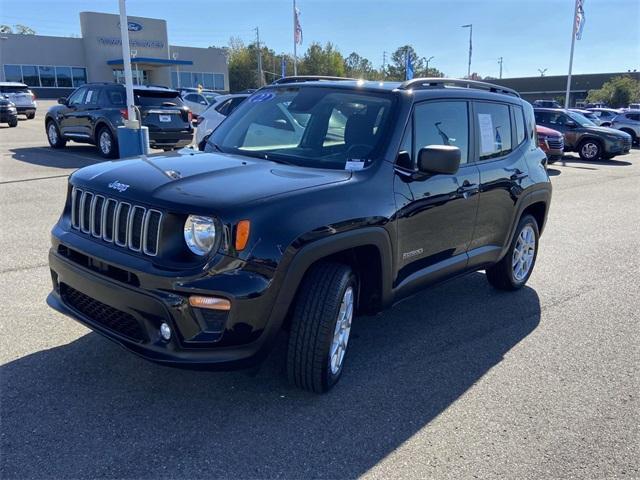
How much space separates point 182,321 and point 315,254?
772mm

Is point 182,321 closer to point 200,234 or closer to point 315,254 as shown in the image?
point 200,234

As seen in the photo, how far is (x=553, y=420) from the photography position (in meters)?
3.23

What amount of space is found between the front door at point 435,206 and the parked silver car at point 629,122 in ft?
86.0

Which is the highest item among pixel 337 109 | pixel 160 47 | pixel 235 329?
pixel 160 47

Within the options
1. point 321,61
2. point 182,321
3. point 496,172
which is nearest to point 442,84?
point 496,172

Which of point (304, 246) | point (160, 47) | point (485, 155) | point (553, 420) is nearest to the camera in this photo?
point (304, 246)

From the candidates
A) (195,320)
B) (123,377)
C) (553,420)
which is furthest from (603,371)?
(123,377)

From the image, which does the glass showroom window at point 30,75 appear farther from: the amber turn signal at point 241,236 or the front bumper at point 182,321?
the amber turn signal at point 241,236

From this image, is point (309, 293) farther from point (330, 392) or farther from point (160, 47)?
point (160, 47)

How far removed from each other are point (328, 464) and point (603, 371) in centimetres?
225

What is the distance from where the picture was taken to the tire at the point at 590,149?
19312 millimetres

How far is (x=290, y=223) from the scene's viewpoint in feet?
Answer: 9.50

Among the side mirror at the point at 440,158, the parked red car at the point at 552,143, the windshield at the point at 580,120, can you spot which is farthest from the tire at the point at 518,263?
the windshield at the point at 580,120

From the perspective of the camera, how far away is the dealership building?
165ft
